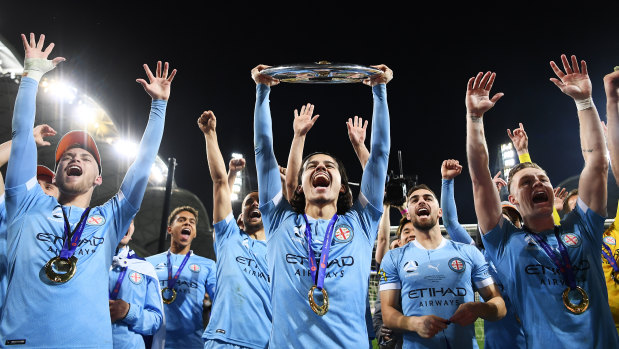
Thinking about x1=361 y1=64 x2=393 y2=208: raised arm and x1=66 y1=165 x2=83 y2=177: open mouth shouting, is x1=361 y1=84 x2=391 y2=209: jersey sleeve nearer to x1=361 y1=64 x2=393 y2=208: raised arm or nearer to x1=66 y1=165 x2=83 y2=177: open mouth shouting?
x1=361 y1=64 x2=393 y2=208: raised arm

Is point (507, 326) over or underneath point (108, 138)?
underneath

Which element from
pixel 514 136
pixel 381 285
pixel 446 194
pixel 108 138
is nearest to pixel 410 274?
pixel 381 285

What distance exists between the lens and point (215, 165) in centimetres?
437

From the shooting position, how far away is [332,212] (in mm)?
3406

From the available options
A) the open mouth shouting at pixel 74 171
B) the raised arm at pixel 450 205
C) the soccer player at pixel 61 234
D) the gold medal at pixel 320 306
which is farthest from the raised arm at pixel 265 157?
the raised arm at pixel 450 205

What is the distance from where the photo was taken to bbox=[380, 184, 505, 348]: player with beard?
3.55 meters

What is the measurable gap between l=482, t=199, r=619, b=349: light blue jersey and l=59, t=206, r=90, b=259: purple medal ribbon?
3.22m

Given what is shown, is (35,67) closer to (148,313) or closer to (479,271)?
(148,313)

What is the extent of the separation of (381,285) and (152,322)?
2304mm

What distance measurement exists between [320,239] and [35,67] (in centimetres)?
270

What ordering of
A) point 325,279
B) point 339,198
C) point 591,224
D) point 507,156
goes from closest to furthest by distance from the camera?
point 325,279, point 591,224, point 339,198, point 507,156

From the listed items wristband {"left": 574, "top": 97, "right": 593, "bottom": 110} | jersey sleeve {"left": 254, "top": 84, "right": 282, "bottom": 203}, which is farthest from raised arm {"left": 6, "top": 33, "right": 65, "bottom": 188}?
wristband {"left": 574, "top": 97, "right": 593, "bottom": 110}

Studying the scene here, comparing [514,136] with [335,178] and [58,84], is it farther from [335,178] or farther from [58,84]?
[58,84]

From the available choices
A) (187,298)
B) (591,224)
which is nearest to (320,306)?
(591,224)
